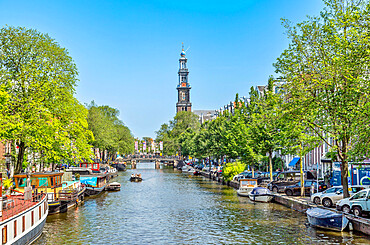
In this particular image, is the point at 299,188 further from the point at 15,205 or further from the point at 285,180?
the point at 15,205

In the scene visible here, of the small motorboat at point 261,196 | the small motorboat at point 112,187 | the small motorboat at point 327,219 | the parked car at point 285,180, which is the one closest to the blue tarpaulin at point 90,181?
the small motorboat at point 112,187

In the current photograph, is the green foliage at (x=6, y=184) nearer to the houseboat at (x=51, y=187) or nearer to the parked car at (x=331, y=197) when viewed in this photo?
the houseboat at (x=51, y=187)

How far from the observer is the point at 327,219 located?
30.8 m

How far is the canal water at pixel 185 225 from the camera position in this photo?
2956cm

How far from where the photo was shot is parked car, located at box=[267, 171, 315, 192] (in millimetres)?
54062

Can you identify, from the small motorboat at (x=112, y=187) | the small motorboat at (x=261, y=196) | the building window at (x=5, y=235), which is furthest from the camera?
the small motorboat at (x=112, y=187)

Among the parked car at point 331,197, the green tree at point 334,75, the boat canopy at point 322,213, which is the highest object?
the green tree at point 334,75

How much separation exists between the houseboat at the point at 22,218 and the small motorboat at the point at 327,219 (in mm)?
19437

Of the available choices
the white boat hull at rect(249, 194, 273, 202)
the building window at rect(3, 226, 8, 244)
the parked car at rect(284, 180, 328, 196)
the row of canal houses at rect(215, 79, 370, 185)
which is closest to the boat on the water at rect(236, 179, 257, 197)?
the white boat hull at rect(249, 194, 273, 202)

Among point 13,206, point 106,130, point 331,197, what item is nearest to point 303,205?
point 331,197

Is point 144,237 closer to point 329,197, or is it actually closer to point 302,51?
point 329,197

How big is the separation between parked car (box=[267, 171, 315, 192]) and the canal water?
Answer: 5.60m

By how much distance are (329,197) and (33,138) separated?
28116 mm

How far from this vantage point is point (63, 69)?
50.6m
